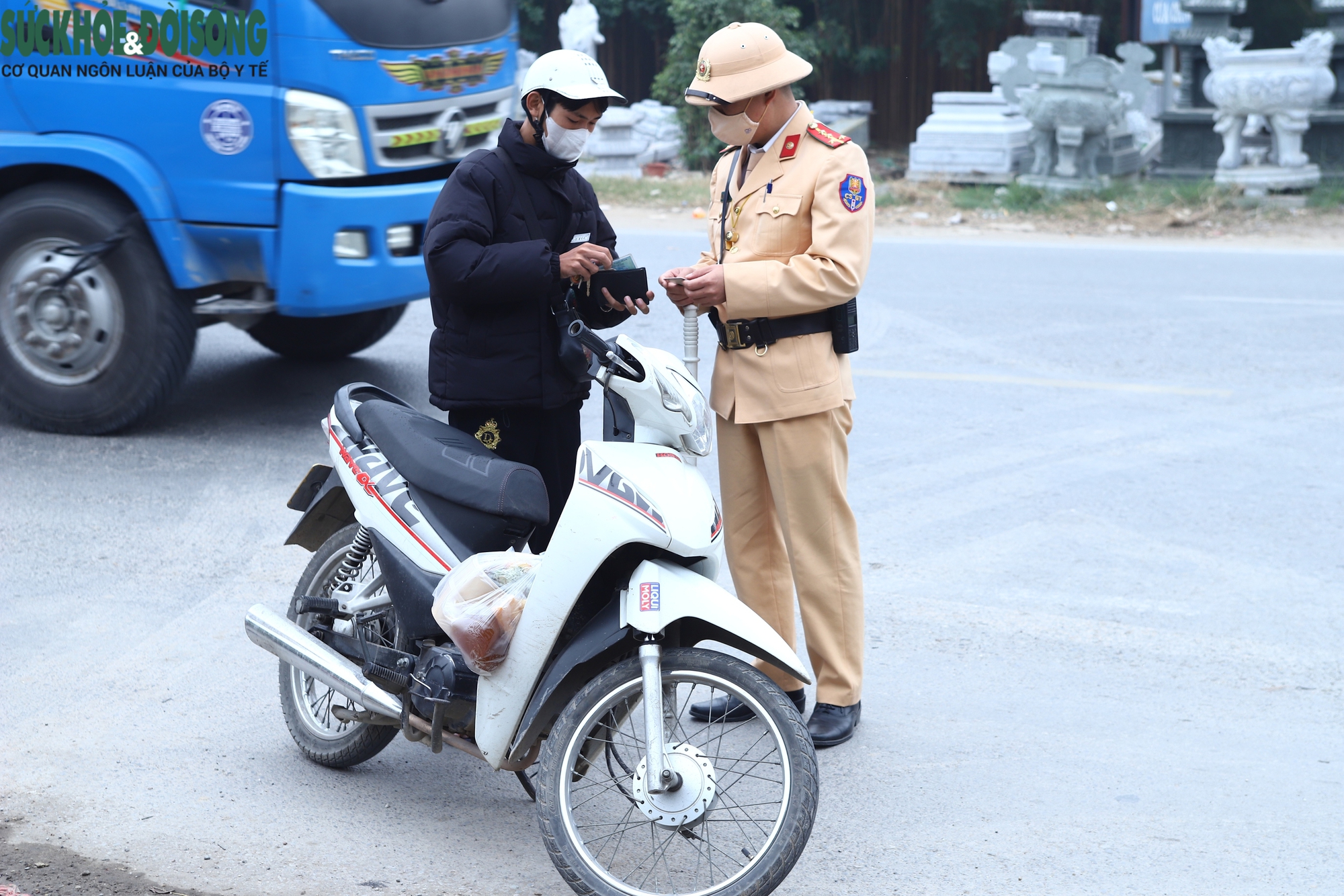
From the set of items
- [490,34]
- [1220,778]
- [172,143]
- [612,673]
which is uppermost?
[490,34]

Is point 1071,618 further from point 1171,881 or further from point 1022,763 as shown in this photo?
point 1171,881

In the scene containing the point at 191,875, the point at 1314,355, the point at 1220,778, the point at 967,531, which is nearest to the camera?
the point at 191,875

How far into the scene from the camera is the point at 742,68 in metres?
3.53

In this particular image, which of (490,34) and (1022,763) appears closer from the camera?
(1022,763)

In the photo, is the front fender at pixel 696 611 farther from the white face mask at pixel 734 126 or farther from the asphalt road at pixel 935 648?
the white face mask at pixel 734 126

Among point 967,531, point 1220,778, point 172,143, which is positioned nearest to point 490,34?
point 172,143

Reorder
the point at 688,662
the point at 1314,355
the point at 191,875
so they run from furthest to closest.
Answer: the point at 1314,355 < the point at 191,875 < the point at 688,662

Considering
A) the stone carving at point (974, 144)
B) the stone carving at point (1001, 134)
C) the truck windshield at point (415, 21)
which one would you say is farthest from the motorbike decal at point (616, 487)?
the stone carving at point (974, 144)

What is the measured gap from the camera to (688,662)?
2.93 m

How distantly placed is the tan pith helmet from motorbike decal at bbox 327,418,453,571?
1.17 m

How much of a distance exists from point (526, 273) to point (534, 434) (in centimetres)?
54

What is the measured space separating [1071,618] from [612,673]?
88.9 inches

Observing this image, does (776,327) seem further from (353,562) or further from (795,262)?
(353,562)

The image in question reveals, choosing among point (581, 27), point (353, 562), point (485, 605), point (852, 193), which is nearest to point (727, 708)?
point (485, 605)
